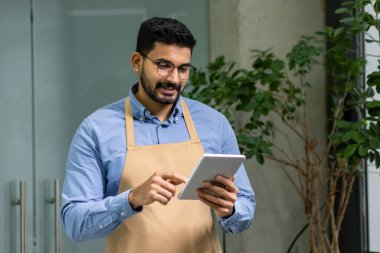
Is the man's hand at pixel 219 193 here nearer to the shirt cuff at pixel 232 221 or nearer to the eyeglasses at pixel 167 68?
the shirt cuff at pixel 232 221

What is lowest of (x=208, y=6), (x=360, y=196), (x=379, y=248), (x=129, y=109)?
(x=379, y=248)

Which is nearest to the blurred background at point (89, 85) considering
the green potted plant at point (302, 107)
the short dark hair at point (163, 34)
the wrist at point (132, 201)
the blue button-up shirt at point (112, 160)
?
the green potted plant at point (302, 107)

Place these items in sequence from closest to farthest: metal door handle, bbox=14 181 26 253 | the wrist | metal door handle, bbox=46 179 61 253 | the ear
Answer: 1. the wrist
2. the ear
3. metal door handle, bbox=14 181 26 253
4. metal door handle, bbox=46 179 61 253

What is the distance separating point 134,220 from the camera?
219 cm

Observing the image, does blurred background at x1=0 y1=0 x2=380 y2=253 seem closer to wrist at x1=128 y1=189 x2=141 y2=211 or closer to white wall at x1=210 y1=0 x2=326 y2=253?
white wall at x1=210 y1=0 x2=326 y2=253

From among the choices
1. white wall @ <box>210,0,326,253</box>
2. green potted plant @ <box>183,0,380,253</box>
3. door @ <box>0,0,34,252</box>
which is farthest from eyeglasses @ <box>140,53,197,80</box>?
white wall @ <box>210,0,326,253</box>

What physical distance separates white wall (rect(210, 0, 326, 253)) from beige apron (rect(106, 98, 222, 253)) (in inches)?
65.4

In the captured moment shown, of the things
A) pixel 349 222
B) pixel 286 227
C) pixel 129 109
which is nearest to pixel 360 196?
pixel 349 222

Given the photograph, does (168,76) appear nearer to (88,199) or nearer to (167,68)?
(167,68)

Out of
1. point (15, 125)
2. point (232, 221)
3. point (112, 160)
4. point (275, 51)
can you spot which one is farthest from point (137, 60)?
point (275, 51)

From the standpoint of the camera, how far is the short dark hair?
2.19 m

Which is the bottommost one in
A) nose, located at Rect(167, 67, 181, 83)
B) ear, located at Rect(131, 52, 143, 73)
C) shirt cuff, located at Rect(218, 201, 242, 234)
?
shirt cuff, located at Rect(218, 201, 242, 234)

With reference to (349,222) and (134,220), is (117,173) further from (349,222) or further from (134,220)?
(349,222)

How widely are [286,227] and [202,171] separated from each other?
2.16m
